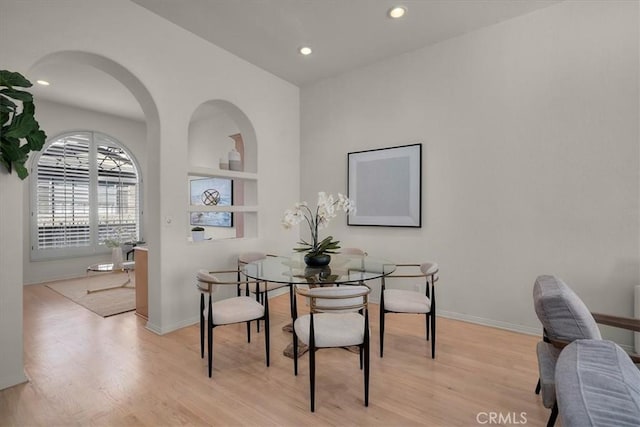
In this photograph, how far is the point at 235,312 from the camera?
2408 mm

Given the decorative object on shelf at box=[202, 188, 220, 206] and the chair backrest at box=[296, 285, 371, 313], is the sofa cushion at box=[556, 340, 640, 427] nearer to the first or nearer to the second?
the chair backrest at box=[296, 285, 371, 313]

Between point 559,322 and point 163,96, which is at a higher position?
point 163,96

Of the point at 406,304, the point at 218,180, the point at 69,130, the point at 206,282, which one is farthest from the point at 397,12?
the point at 69,130

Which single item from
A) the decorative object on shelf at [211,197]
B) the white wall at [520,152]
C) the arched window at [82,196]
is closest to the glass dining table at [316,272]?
the white wall at [520,152]

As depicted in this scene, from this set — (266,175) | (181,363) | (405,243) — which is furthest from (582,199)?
(181,363)

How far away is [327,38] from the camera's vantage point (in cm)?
345

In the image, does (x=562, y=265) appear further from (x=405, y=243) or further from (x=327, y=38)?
(x=327, y=38)

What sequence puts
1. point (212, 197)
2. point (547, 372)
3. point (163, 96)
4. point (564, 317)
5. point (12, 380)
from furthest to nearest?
point (212, 197) → point (163, 96) → point (12, 380) → point (547, 372) → point (564, 317)

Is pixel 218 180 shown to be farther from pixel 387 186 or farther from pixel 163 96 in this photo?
pixel 387 186

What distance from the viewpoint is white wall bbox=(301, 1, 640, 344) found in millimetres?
2652

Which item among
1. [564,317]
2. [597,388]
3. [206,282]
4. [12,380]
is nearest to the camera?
[597,388]

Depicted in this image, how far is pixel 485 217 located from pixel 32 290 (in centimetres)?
665

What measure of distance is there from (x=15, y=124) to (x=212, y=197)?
3849mm

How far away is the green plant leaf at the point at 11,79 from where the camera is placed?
2.02 metres
